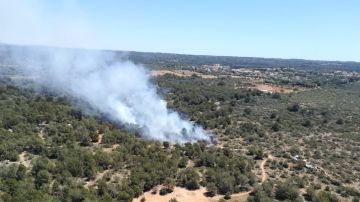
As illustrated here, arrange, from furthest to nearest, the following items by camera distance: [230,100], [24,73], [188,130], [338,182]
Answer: [24,73] → [230,100] → [188,130] → [338,182]

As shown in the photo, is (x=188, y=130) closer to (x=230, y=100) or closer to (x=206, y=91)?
(x=230, y=100)

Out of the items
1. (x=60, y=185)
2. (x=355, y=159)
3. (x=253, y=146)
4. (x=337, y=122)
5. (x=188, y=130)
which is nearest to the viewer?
(x=60, y=185)

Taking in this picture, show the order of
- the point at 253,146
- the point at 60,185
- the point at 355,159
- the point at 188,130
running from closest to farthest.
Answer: the point at 60,185, the point at 355,159, the point at 253,146, the point at 188,130

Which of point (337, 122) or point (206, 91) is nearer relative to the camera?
point (337, 122)

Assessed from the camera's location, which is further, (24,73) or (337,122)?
(24,73)

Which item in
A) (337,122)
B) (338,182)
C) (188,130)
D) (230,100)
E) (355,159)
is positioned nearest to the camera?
(338,182)

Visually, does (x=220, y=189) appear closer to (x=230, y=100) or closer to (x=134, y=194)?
(x=134, y=194)

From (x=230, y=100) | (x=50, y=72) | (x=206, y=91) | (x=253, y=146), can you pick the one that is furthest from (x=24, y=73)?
(x=253, y=146)

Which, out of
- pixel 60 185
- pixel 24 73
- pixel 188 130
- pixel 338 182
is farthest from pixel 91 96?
pixel 24 73
